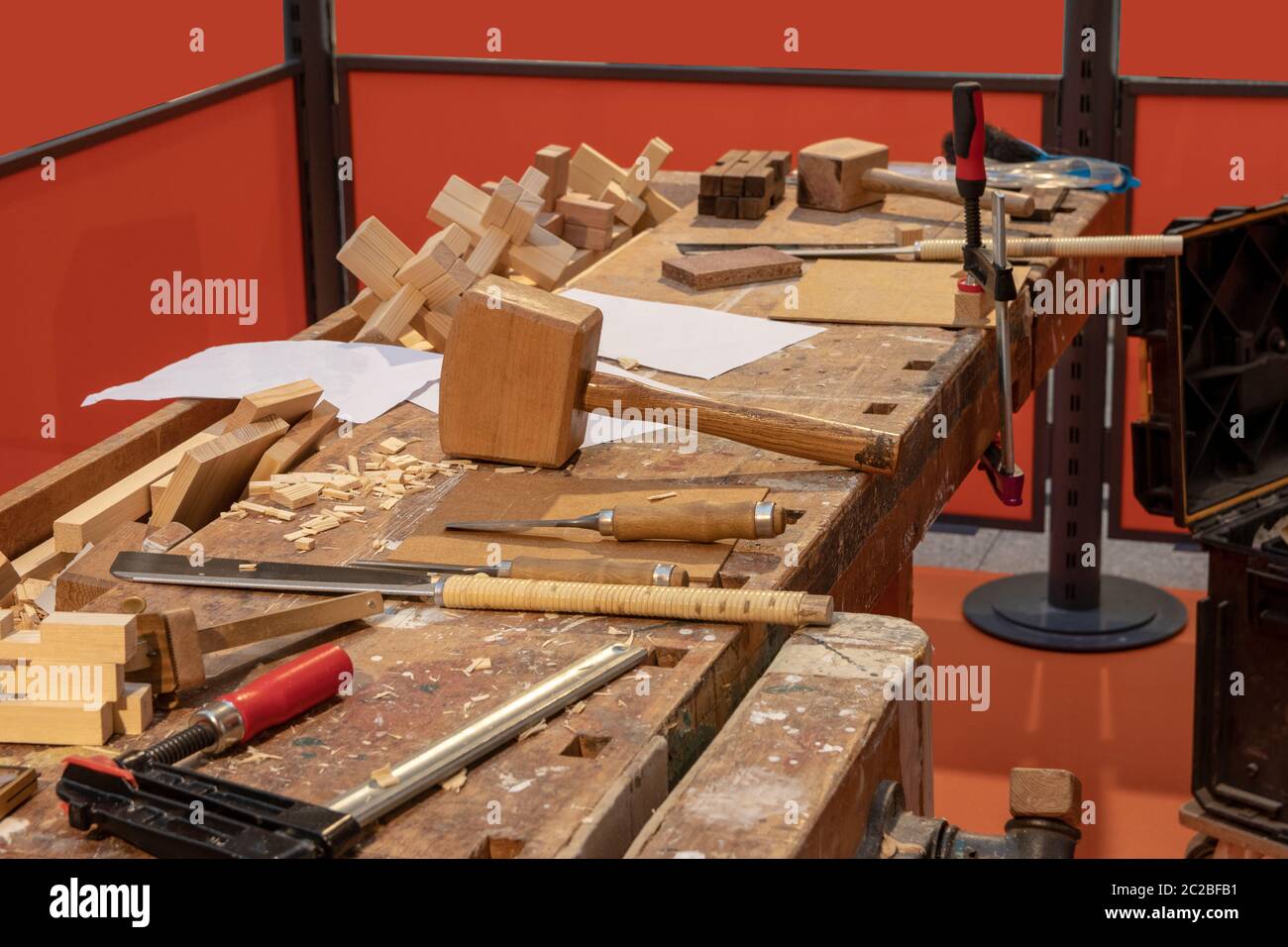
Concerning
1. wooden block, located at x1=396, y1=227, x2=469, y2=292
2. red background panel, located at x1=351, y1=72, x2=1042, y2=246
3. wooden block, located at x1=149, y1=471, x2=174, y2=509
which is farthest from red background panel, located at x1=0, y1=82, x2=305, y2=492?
wooden block, located at x1=149, y1=471, x2=174, y2=509

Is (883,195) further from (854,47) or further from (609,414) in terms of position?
(609,414)

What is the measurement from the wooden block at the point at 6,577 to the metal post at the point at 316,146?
342 centimetres

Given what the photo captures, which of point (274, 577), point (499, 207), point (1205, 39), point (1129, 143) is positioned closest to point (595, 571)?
point (274, 577)

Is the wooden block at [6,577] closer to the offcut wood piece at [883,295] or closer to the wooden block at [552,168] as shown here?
the offcut wood piece at [883,295]

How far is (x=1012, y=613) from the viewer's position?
16.0 ft

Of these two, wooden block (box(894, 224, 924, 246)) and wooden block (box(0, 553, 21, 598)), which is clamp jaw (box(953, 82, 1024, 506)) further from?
wooden block (box(0, 553, 21, 598))

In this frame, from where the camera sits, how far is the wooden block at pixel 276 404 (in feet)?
8.50

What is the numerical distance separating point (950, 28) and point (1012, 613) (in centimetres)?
174

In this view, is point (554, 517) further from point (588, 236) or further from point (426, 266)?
point (588, 236)

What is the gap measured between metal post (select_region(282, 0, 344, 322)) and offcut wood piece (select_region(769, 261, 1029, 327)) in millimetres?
2595

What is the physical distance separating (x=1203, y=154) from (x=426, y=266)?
276 centimetres

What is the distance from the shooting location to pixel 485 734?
1694 mm

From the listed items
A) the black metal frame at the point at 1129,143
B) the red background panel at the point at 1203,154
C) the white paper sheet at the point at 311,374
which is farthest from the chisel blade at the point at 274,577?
the black metal frame at the point at 1129,143

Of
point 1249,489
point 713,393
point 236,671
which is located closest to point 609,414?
point 713,393
